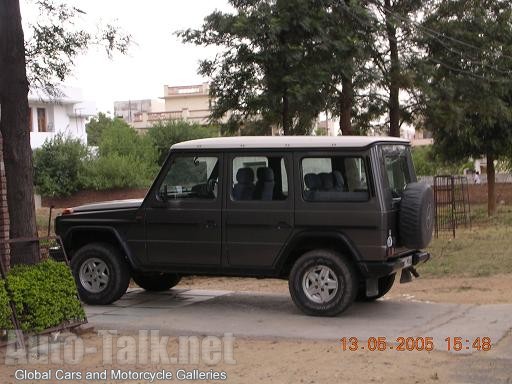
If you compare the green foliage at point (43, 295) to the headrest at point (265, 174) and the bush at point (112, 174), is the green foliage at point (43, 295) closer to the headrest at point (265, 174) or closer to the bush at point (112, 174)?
the headrest at point (265, 174)

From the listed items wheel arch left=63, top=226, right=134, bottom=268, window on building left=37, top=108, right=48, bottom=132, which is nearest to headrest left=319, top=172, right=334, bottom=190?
wheel arch left=63, top=226, right=134, bottom=268

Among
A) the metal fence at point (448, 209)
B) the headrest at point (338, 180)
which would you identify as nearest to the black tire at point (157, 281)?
the headrest at point (338, 180)

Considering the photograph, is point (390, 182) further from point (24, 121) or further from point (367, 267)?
point (24, 121)

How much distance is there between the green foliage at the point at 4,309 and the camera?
6.81 metres

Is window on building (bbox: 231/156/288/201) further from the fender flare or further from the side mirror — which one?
the side mirror

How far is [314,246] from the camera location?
870 centimetres

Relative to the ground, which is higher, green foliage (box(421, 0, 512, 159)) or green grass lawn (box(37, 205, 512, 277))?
green foliage (box(421, 0, 512, 159))

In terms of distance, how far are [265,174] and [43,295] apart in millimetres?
2970

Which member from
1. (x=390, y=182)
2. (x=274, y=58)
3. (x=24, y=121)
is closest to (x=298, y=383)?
(x=390, y=182)

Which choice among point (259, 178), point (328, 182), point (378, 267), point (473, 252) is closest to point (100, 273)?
point (259, 178)

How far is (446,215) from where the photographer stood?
26.3 metres

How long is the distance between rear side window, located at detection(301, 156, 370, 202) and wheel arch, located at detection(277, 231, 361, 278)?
1.37 feet

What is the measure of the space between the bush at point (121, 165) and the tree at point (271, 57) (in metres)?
29.6

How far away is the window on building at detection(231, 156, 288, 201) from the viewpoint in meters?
8.77
